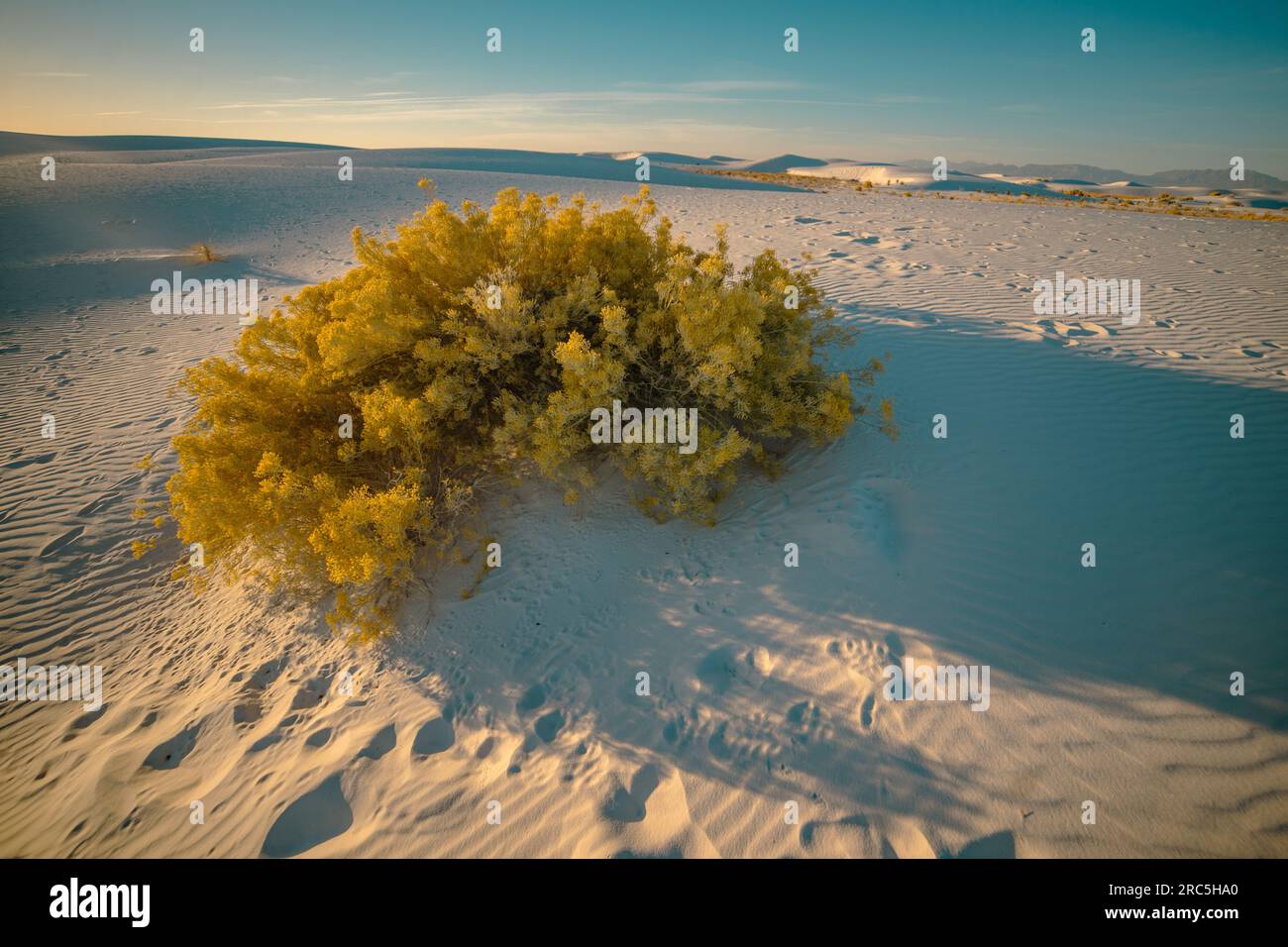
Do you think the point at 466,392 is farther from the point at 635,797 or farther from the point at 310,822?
the point at 635,797

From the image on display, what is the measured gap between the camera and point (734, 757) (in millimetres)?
2945

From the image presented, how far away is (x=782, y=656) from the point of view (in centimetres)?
343

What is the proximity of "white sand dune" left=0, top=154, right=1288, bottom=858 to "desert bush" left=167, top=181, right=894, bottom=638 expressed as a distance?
1.29 ft

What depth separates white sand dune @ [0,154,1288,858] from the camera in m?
2.71

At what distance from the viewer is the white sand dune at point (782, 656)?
2.71m

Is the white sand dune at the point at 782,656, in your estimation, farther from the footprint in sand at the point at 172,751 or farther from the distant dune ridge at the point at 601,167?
the distant dune ridge at the point at 601,167

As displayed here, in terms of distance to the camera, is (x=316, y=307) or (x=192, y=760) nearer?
(x=192, y=760)

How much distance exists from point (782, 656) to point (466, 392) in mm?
3213

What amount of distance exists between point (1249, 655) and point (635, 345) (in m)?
4.41

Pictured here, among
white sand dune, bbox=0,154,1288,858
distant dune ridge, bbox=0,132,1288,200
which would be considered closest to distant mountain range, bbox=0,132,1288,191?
distant dune ridge, bbox=0,132,1288,200

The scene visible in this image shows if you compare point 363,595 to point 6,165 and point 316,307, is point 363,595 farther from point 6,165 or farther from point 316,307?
point 6,165

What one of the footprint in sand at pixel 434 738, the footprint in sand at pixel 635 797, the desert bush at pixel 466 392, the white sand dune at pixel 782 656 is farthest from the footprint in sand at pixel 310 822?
the footprint in sand at pixel 635 797

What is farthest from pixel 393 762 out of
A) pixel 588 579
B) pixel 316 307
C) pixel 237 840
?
pixel 316 307

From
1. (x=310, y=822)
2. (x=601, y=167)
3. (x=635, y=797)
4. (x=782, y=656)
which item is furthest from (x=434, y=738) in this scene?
(x=601, y=167)
